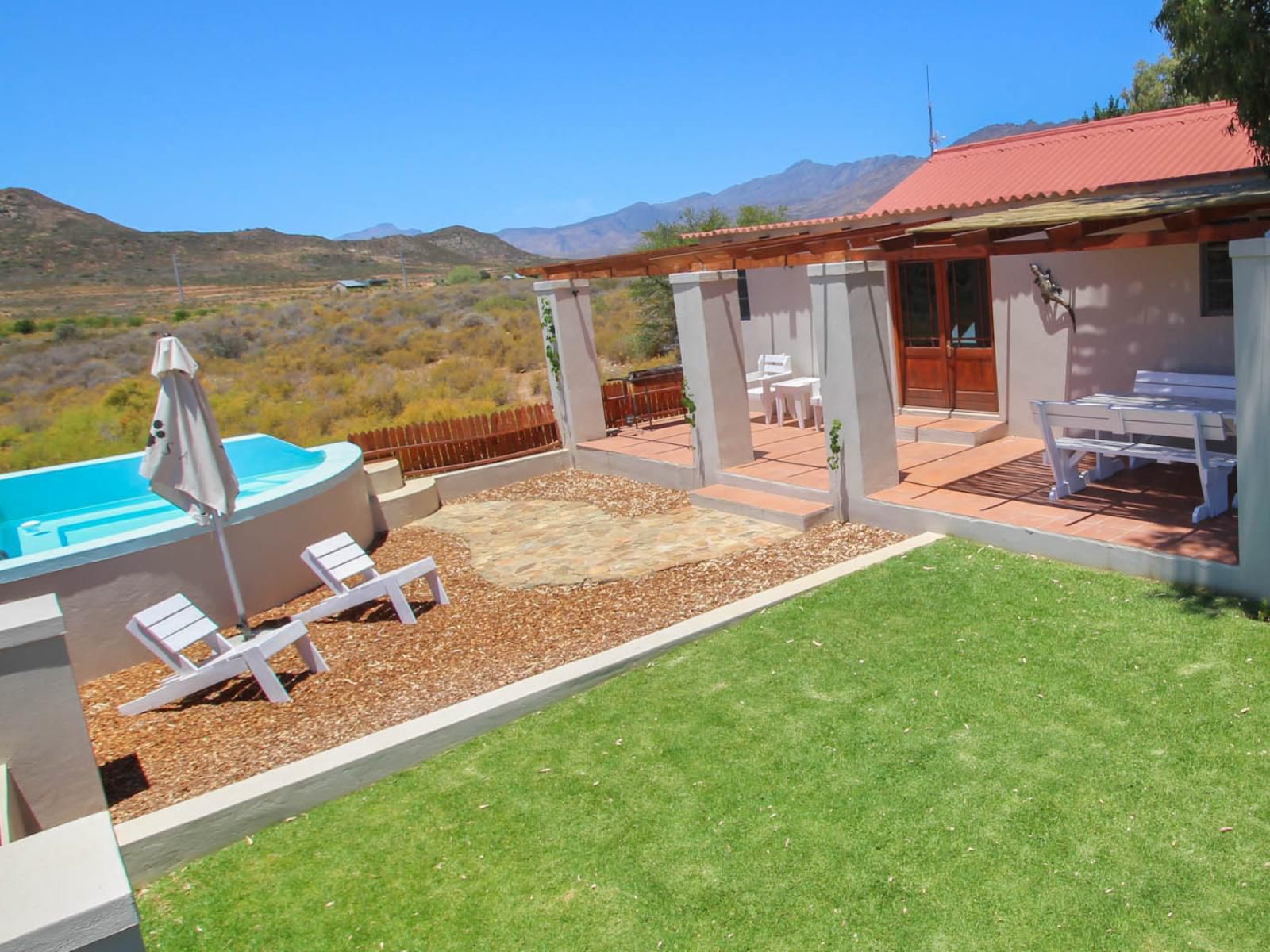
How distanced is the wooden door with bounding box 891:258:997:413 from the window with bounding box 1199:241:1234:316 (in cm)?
255

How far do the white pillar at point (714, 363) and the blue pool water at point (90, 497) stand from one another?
15.4ft

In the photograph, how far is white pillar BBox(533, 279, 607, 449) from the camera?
13305 millimetres

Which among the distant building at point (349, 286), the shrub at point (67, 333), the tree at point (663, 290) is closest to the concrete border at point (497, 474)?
the tree at point (663, 290)

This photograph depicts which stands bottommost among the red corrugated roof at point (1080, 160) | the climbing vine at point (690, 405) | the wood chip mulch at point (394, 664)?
the wood chip mulch at point (394, 664)

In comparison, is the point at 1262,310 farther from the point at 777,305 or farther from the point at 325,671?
the point at 777,305

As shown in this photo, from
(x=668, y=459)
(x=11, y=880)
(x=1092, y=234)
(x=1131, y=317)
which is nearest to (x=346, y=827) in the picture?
(x=11, y=880)

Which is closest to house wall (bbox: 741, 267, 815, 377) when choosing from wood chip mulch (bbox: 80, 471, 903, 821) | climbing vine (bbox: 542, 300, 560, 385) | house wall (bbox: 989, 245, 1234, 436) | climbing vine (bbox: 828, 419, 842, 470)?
climbing vine (bbox: 542, 300, 560, 385)

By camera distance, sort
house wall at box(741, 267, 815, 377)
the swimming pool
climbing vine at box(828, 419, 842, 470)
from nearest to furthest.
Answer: the swimming pool
climbing vine at box(828, 419, 842, 470)
house wall at box(741, 267, 815, 377)

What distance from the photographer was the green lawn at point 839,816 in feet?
12.1

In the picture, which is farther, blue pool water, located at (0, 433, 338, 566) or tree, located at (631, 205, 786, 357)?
tree, located at (631, 205, 786, 357)

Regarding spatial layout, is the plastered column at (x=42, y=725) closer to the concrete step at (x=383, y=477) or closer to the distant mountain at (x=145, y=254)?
the concrete step at (x=383, y=477)

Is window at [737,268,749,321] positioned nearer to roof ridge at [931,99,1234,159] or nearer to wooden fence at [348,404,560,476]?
roof ridge at [931,99,1234,159]

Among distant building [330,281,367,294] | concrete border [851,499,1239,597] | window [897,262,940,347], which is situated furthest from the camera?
distant building [330,281,367,294]

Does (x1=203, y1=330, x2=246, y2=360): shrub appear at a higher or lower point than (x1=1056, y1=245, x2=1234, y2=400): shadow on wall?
higher
